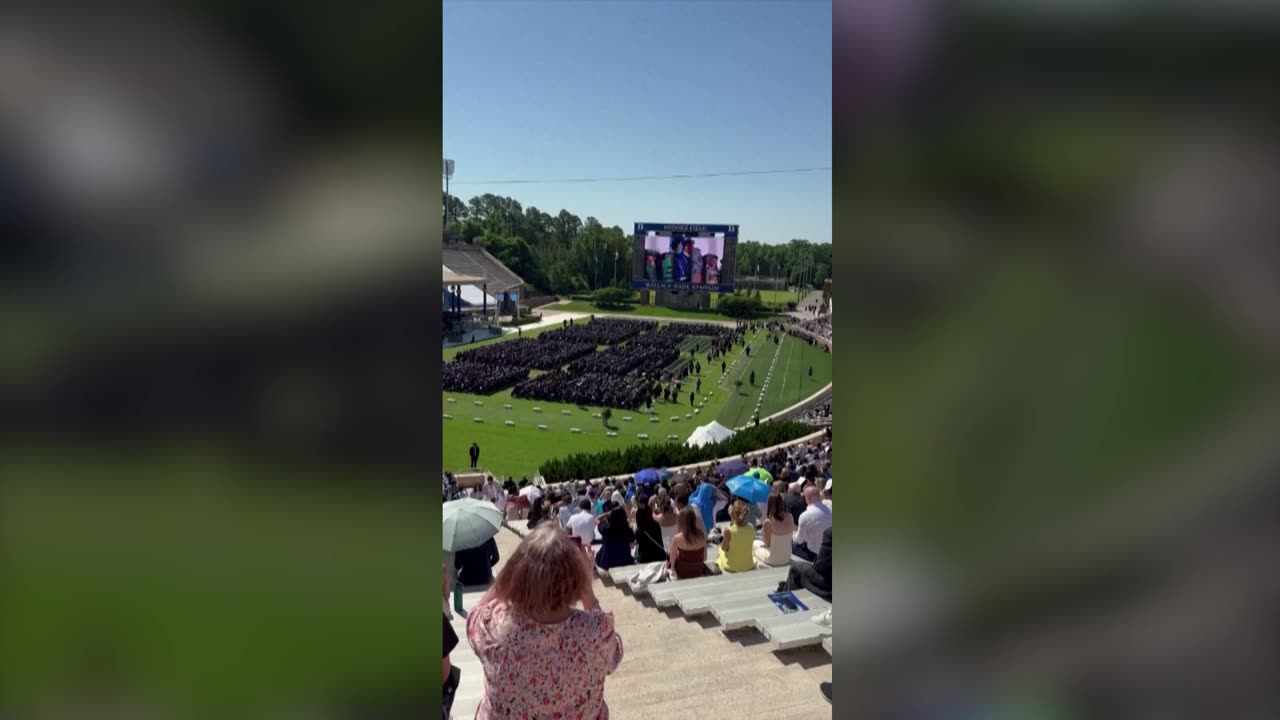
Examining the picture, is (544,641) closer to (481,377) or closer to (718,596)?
(718,596)

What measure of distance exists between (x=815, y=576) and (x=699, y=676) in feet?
3.98

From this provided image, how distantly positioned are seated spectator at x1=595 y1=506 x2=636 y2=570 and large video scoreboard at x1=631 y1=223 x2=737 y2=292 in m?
54.7

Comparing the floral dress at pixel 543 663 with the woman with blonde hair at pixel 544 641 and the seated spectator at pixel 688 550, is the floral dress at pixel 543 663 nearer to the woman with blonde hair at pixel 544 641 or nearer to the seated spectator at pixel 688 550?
the woman with blonde hair at pixel 544 641

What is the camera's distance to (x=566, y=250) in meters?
81.8

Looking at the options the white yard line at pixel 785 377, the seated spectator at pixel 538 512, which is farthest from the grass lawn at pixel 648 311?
the seated spectator at pixel 538 512

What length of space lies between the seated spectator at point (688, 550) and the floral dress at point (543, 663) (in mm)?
4096

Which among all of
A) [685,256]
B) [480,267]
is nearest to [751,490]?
[685,256]

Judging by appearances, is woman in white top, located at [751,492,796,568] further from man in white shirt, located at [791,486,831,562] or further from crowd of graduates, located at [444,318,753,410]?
crowd of graduates, located at [444,318,753,410]
